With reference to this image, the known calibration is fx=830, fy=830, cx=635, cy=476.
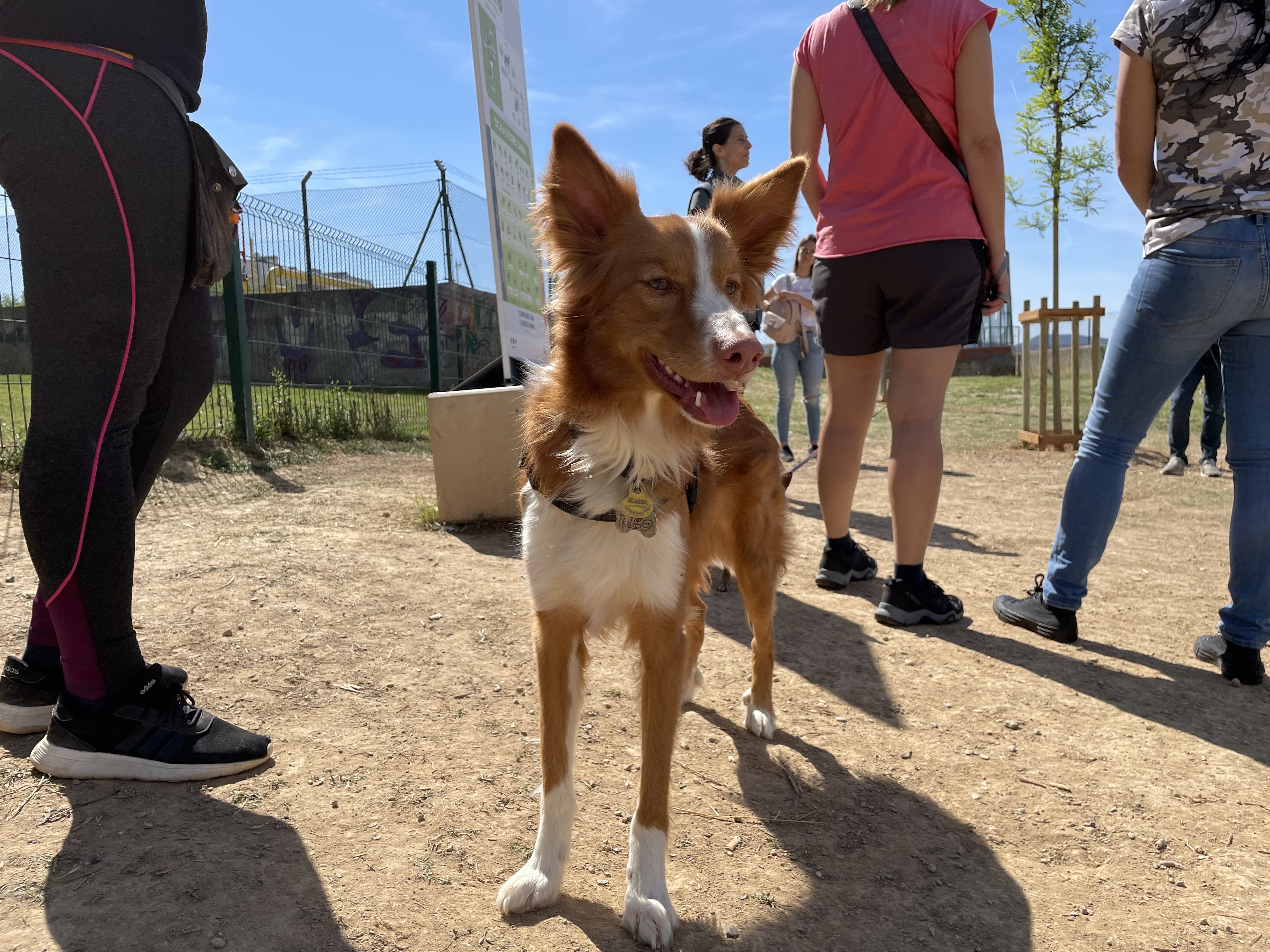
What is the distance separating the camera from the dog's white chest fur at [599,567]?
2.13 m

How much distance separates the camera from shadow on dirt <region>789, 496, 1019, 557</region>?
216 inches

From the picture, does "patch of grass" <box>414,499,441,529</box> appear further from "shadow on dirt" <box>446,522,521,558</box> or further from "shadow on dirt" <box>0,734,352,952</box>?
"shadow on dirt" <box>0,734,352,952</box>

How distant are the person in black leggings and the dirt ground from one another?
0.65 ft

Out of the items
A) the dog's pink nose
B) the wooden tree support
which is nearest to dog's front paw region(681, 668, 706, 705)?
the dog's pink nose

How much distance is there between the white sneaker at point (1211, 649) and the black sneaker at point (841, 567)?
154 centimetres

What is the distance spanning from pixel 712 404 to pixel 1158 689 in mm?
2348

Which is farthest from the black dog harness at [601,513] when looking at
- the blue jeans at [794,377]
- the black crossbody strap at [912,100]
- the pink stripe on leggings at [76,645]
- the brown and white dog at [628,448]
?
the blue jeans at [794,377]

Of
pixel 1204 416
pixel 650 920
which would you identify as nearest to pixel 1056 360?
pixel 1204 416

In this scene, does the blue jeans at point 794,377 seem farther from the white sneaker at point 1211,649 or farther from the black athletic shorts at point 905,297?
the white sneaker at point 1211,649

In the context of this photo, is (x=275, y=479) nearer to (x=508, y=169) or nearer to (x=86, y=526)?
(x=508, y=169)

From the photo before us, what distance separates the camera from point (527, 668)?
3303 millimetres

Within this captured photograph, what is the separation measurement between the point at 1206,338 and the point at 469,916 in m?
3.24

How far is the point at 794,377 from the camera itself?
28.3 feet

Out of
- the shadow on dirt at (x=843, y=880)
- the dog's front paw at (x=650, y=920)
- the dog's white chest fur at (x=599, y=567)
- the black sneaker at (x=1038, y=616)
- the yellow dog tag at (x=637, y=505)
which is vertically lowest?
the shadow on dirt at (x=843, y=880)
